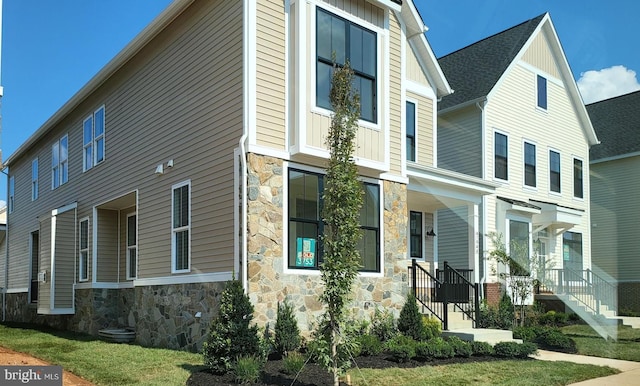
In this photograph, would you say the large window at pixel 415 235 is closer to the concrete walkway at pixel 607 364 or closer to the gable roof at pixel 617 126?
the concrete walkway at pixel 607 364

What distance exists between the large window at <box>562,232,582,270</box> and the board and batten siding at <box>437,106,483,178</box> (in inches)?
134

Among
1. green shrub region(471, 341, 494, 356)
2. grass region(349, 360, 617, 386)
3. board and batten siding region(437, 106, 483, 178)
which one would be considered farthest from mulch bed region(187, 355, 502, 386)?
board and batten siding region(437, 106, 483, 178)

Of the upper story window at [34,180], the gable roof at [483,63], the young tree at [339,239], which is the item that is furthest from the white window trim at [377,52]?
the upper story window at [34,180]

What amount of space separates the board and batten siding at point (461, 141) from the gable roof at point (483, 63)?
485mm

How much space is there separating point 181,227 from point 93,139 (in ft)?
20.8

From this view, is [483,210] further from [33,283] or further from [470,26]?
[33,283]

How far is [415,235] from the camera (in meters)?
17.2

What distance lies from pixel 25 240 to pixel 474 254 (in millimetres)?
16136

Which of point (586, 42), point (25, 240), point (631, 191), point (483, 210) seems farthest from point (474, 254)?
point (25, 240)

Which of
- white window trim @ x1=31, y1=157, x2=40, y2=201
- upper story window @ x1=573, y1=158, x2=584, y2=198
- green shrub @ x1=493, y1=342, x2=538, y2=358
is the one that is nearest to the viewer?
green shrub @ x1=493, y1=342, x2=538, y2=358

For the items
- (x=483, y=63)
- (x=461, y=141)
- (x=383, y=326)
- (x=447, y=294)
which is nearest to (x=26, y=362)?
(x=383, y=326)

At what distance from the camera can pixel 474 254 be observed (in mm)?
17828

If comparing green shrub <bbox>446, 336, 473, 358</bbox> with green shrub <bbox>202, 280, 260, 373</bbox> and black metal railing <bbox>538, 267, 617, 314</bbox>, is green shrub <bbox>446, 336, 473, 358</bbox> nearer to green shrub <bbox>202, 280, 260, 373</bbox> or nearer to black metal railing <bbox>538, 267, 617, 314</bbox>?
black metal railing <bbox>538, 267, 617, 314</bbox>

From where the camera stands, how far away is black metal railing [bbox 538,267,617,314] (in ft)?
33.6
